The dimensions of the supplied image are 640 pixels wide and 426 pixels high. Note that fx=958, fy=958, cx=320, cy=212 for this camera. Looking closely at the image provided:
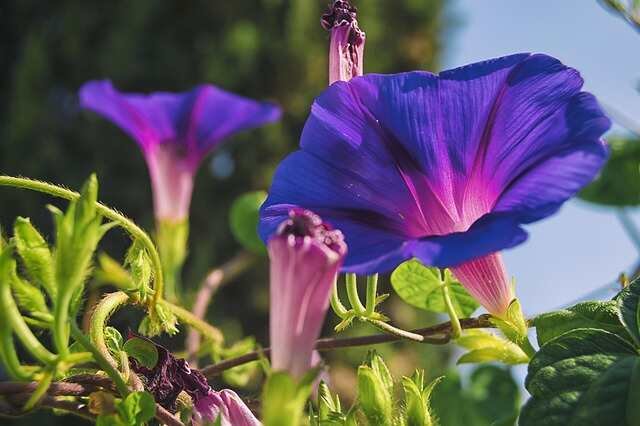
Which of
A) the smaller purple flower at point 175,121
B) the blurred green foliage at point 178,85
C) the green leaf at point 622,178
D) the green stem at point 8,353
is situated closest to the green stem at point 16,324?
the green stem at point 8,353

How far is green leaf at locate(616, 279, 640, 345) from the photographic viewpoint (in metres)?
0.54

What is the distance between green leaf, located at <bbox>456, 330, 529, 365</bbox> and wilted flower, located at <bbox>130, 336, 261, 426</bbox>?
0.18 m

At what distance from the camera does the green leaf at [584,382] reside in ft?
1.62

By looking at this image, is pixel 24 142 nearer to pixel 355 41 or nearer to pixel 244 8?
pixel 244 8

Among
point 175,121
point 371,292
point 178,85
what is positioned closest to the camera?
point 371,292

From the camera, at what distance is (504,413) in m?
1.05

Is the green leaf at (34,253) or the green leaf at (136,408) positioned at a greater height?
the green leaf at (34,253)

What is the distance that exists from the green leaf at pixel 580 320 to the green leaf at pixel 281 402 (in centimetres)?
24

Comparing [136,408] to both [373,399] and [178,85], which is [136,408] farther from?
[178,85]

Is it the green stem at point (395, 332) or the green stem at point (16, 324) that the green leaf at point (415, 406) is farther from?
the green stem at point (16, 324)

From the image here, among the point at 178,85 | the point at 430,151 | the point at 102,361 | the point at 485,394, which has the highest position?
the point at 178,85

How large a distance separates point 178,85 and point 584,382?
3.76 m

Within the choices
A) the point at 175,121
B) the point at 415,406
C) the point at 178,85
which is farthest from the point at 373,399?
the point at 178,85

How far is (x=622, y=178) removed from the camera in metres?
1.12
